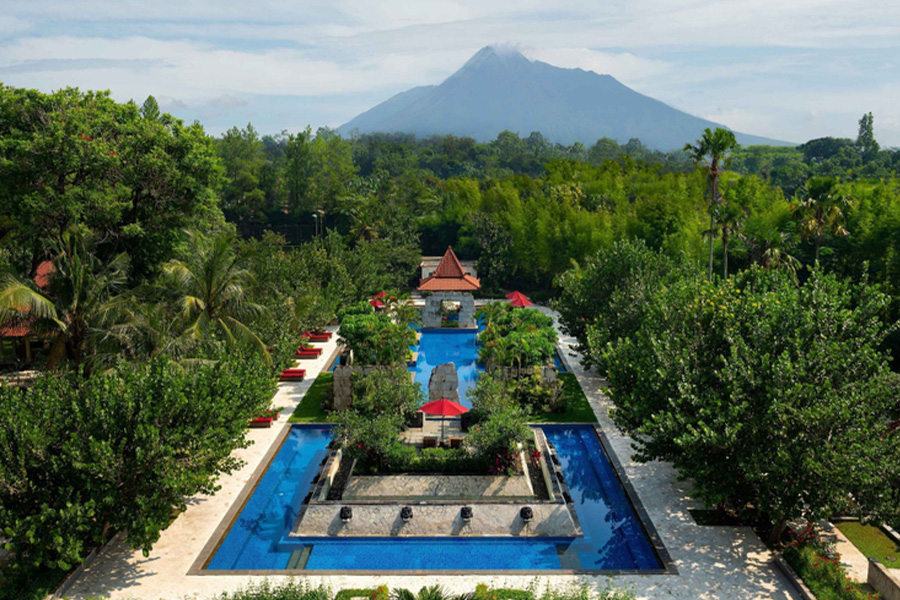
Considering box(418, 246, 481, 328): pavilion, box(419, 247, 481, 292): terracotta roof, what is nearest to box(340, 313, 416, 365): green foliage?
box(418, 246, 481, 328): pavilion

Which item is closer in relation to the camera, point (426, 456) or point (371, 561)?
point (371, 561)

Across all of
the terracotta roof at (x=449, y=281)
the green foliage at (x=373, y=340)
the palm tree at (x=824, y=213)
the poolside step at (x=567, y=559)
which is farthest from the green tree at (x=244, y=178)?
the poolside step at (x=567, y=559)

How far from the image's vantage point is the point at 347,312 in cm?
2909

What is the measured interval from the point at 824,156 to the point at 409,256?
82.6 m

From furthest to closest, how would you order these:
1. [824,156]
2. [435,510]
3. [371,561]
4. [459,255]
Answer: [824,156] → [459,255] → [435,510] → [371,561]

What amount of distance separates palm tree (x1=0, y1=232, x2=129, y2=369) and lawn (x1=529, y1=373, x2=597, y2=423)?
14192 millimetres

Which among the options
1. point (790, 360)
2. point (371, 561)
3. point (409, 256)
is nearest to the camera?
point (790, 360)

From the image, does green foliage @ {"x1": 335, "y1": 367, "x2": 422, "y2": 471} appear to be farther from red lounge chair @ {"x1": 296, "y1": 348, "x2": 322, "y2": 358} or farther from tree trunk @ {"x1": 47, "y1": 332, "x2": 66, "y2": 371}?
red lounge chair @ {"x1": 296, "y1": 348, "x2": 322, "y2": 358}

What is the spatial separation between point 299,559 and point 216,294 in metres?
9.15

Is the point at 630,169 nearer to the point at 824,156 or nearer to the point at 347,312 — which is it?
the point at 347,312

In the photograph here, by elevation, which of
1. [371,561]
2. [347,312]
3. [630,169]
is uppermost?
[630,169]

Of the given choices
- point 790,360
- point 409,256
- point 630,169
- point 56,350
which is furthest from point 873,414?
point 630,169

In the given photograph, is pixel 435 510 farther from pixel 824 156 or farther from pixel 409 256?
pixel 824 156

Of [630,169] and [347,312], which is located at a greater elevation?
[630,169]
